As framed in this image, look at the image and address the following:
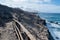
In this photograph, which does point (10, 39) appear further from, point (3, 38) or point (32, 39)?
point (32, 39)

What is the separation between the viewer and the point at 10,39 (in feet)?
57.9

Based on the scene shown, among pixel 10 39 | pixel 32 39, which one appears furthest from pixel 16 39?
pixel 32 39

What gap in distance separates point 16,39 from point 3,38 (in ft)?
4.85

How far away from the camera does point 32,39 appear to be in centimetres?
973

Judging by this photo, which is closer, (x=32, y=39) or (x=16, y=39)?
(x=32, y=39)

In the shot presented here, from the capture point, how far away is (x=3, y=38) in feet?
59.4

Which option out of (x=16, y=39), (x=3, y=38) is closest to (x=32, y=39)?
(x=16, y=39)

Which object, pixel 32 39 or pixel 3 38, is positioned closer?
pixel 32 39

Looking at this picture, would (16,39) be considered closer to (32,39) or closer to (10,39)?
(10,39)

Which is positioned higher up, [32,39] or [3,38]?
[32,39]

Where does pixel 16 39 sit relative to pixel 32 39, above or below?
below

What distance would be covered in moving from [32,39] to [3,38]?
8.75 meters
